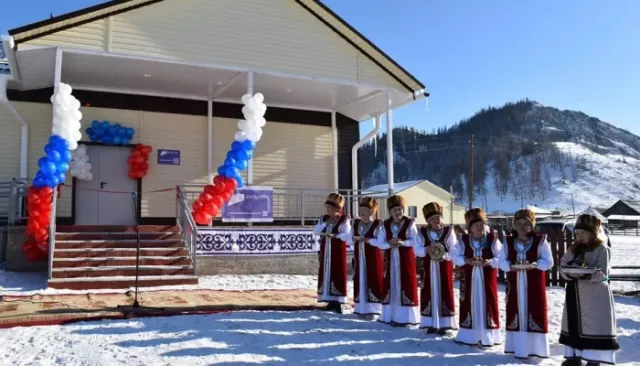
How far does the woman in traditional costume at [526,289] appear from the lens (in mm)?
5402

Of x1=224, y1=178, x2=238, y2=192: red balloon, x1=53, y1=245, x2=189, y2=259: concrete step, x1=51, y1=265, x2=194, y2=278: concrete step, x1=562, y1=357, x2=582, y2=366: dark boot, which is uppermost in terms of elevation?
x1=224, y1=178, x2=238, y2=192: red balloon

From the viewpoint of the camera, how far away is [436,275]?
632 centimetres

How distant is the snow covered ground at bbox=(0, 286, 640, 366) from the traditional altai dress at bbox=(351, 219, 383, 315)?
0.24 meters

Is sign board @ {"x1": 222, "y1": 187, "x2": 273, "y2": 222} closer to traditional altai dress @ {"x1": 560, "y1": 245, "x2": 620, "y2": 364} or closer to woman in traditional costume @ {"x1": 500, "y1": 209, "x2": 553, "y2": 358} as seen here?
woman in traditional costume @ {"x1": 500, "y1": 209, "x2": 553, "y2": 358}

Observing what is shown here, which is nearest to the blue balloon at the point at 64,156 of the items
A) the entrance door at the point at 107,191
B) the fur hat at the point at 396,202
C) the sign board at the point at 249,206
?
the entrance door at the point at 107,191

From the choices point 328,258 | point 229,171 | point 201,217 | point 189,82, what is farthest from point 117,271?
point 189,82

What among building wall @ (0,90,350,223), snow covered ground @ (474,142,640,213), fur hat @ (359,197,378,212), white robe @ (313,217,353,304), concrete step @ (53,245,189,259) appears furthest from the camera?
snow covered ground @ (474,142,640,213)

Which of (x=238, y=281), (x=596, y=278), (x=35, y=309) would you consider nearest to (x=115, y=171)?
(x=238, y=281)

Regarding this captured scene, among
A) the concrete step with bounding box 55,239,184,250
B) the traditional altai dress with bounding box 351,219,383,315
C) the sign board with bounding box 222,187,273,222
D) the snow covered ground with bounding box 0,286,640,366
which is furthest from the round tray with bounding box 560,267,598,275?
the concrete step with bounding box 55,239,184,250

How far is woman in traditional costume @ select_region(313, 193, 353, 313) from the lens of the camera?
24.5ft

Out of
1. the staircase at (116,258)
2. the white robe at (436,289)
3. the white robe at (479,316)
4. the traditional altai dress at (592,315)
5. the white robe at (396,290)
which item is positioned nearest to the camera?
the traditional altai dress at (592,315)

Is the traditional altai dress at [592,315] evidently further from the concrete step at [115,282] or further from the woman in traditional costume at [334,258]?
the concrete step at [115,282]

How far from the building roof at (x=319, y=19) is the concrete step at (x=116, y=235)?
141 inches

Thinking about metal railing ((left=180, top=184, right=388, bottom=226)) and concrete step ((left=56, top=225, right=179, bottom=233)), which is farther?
metal railing ((left=180, top=184, right=388, bottom=226))
